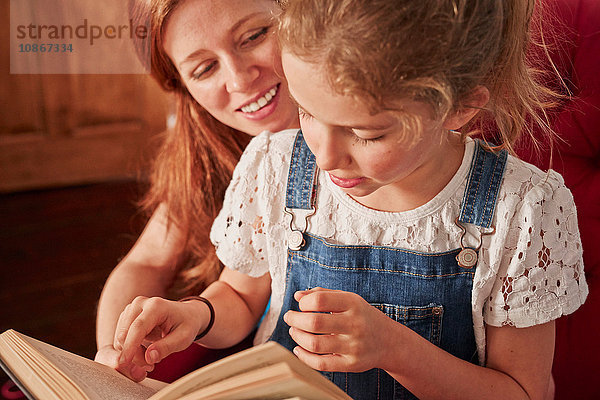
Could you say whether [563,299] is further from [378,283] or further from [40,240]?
[40,240]

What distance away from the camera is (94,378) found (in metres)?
0.70

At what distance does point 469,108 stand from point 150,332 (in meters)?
0.49

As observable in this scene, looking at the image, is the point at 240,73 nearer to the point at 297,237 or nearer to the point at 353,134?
the point at 297,237

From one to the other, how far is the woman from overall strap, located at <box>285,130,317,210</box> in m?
0.14

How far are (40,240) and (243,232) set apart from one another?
1936 millimetres

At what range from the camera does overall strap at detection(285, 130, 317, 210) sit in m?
0.92

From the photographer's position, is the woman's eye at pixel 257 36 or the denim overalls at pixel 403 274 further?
the woman's eye at pixel 257 36

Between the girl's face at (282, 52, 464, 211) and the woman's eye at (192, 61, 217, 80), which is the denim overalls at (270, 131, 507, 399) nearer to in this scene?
the girl's face at (282, 52, 464, 211)

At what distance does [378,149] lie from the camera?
2.23 ft

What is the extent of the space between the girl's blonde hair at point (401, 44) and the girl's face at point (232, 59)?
1.22 feet

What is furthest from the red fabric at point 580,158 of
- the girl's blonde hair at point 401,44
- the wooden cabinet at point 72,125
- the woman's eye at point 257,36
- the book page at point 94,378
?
the wooden cabinet at point 72,125

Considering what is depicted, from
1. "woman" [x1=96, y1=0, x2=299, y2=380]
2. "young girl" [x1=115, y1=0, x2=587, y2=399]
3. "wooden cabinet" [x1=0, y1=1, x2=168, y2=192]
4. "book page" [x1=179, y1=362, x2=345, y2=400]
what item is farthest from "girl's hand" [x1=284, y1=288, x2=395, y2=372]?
"wooden cabinet" [x1=0, y1=1, x2=168, y2=192]

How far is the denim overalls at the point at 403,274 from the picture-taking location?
843 mm

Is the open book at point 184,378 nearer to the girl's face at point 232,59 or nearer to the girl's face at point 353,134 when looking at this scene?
the girl's face at point 353,134
